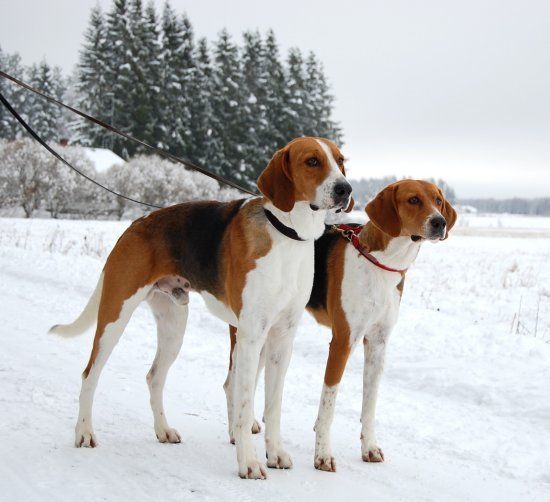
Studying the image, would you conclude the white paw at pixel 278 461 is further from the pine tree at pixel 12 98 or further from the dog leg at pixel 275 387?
the pine tree at pixel 12 98

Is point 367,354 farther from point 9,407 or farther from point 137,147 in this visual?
point 137,147

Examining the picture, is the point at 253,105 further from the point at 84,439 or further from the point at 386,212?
the point at 84,439

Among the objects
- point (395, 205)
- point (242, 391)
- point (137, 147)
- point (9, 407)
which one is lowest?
point (9, 407)

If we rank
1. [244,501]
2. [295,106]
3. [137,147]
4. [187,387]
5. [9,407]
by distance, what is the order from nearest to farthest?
[244,501] < [9,407] < [187,387] < [137,147] < [295,106]

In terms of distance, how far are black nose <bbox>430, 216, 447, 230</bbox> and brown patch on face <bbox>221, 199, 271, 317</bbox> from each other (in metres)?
1.08

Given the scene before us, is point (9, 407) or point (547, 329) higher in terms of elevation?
point (547, 329)

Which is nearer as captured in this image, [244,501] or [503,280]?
[244,501]

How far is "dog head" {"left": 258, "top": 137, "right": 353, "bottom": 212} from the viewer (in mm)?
3641

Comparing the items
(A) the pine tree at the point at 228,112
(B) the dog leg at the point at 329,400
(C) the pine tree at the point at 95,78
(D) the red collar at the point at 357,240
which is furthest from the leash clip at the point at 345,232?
(C) the pine tree at the point at 95,78

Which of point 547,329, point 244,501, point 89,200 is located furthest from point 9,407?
point 89,200

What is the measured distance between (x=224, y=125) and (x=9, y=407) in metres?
51.6

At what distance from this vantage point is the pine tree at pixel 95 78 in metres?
55.9

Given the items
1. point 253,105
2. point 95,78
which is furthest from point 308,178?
point 95,78

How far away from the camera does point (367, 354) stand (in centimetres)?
450
